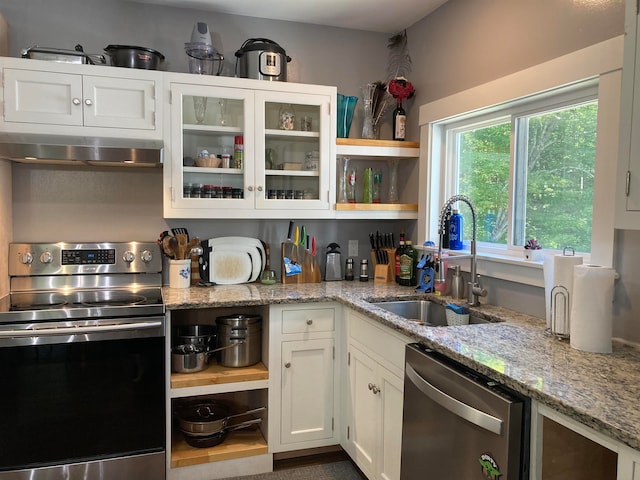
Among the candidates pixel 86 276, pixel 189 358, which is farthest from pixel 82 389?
pixel 86 276

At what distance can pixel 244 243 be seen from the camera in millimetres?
2980

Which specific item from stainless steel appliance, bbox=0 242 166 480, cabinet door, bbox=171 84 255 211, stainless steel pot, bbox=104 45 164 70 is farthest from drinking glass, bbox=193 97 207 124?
stainless steel appliance, bbox=0 242 166 480

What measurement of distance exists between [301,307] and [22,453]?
4.52 ft

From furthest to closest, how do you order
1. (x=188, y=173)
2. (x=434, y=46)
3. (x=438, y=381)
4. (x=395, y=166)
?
(x=395, y=166) < (x=434, y=46) < (x=188, y=173) < (x=438, y=381)

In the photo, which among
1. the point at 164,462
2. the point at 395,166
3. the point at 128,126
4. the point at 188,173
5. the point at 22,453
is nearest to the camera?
the point at 22,453

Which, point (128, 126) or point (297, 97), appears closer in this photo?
point (128, 126)

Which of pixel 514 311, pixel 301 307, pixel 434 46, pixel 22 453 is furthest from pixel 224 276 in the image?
pixel 434 46

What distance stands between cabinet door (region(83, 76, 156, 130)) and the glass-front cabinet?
12 cm

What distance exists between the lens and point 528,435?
134cm

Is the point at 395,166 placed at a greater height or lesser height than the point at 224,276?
greater

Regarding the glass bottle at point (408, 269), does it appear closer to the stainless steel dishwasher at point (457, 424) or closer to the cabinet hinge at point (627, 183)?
the stainless steel dishwasher at point (457, 424)

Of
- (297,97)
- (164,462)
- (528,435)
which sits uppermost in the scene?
(297,97)

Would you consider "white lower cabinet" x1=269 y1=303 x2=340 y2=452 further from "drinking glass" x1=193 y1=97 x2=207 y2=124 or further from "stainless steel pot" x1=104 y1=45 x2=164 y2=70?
"stainless steel pot" x1=104 y1=45 x2=164 y2=70

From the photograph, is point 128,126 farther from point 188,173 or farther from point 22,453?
point 22,453
